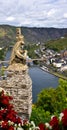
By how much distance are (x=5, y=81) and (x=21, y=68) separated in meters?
0.97

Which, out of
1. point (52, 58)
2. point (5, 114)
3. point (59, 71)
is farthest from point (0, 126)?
point (52, 58)

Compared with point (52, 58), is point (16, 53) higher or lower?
higher

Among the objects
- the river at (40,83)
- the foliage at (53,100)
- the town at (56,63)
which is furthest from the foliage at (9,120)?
the town at (56,63)

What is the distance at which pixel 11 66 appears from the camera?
18.0 meters

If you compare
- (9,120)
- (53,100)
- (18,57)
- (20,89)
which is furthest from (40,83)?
(9,120)

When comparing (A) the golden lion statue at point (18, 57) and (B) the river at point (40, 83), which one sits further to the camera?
(B) the river at point (40, 83)

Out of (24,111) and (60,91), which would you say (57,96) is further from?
(24,111)

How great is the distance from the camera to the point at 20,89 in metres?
17.7

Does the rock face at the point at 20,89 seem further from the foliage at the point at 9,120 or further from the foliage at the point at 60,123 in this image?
the foliage at the point at 60,123

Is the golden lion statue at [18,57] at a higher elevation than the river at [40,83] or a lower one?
higher

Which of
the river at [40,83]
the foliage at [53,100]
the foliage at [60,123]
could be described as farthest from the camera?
the river at [40,83]

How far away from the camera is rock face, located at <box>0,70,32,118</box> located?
17609mm

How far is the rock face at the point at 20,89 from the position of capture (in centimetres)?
1761

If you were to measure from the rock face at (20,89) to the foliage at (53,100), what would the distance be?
39.3 ft
